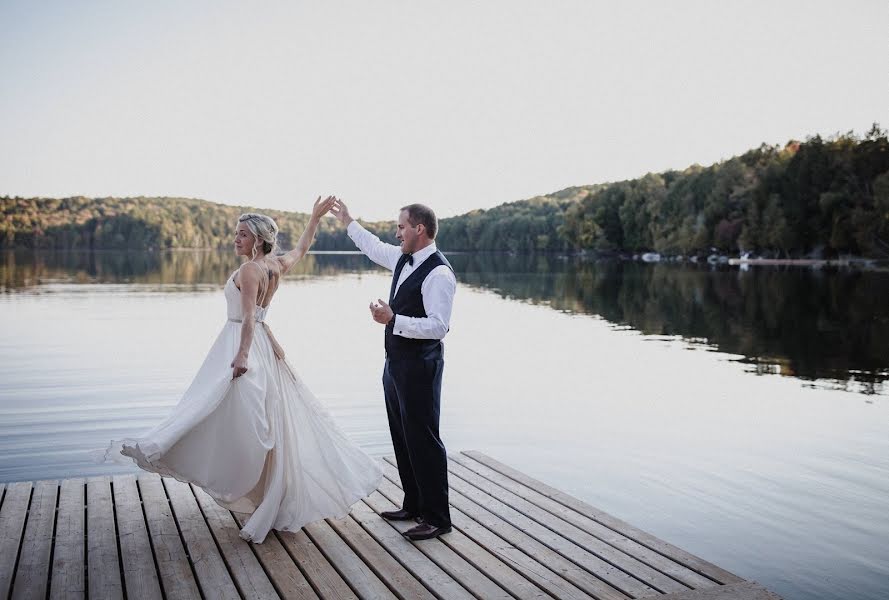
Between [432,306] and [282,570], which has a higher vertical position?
[432,306]

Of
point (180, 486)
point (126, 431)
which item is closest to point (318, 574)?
point (180, 486)

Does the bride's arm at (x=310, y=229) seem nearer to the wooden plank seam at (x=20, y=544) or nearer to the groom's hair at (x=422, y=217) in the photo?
the groom's hair at (x=422, y=217)

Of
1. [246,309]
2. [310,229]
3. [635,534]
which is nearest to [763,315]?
[635,534]

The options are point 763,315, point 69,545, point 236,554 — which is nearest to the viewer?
point 236,554

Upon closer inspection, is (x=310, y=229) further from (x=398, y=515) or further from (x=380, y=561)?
(x=380, y=561)

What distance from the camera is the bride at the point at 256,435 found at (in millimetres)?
5055

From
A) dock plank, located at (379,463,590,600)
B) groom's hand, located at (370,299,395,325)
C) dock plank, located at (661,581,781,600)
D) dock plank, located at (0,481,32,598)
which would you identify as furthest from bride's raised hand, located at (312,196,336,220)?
dock plank, located at (661,581,781,600)

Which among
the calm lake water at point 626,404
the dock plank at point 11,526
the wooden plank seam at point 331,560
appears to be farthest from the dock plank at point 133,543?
the calm lake water at point 626,404

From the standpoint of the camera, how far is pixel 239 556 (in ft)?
15.9

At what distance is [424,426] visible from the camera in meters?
5.24

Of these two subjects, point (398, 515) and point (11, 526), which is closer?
point (11, 526)

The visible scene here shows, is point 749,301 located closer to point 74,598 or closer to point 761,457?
point 761,457

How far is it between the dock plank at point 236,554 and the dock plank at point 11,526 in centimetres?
119

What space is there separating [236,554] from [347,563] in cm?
72
